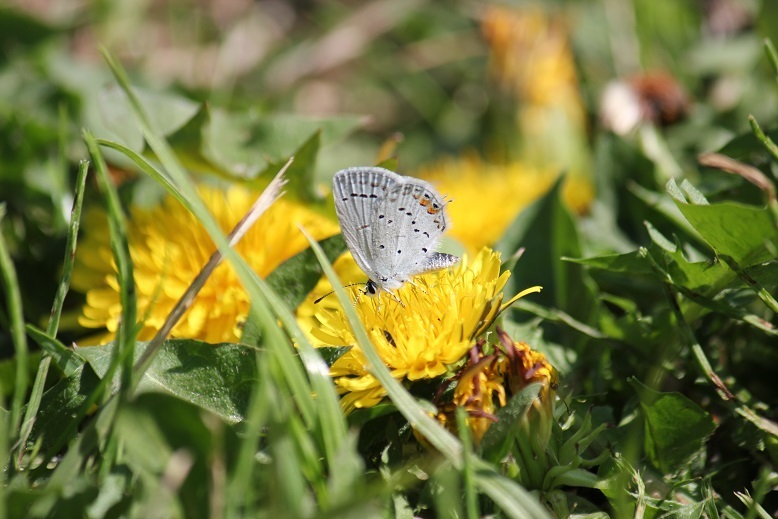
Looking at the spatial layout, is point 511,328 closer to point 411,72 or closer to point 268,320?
point 268,320

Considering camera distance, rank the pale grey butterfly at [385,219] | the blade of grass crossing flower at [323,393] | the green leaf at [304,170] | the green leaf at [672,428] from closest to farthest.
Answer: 1. the blade of grass crossing flower at [323,393]
2. the green leaf at [672,428]
3. the pale grey butterfly at [385,219]
4. the green leaf at [304,170]

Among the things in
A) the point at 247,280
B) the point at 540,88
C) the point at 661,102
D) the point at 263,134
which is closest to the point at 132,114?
the point at 263,134

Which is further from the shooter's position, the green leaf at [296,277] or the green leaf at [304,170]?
the green leaf at [304,170]

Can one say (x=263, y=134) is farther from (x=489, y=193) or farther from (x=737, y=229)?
(x=737, y=229)

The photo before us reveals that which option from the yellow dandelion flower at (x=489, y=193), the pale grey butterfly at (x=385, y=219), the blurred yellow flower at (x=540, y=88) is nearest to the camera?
the pale grey butterfly at (x=385, y=219)

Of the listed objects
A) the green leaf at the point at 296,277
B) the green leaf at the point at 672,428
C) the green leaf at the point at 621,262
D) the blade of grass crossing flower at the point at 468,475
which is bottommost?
the green leaf at the point at 672,428

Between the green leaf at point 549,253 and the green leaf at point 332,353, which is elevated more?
the green leaf at point 332,353

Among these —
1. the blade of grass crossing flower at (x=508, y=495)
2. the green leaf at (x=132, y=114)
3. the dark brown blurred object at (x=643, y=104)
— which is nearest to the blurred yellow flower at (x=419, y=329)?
the blade of grass crossing flower at (x=508, y=495)

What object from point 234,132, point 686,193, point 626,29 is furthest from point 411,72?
point 686,193

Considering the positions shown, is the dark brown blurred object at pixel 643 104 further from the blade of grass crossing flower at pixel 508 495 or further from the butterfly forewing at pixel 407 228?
the blade of grass crossing flower at pixel 508 495
